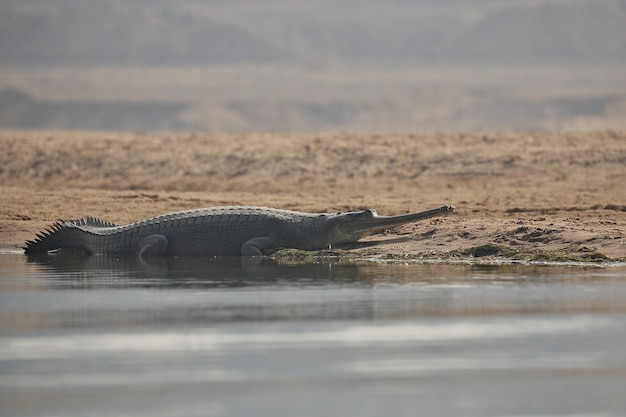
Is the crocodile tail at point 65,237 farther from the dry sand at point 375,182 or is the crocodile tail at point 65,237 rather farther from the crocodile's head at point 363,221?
the crocodile's head at point 363,221

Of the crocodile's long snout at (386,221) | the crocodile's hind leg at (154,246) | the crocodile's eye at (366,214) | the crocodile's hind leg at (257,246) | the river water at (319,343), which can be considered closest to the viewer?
the river water at (319,343)

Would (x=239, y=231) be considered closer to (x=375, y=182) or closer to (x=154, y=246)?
(x=154, y=246)

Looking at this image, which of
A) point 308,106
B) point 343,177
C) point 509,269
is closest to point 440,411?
point 509,269

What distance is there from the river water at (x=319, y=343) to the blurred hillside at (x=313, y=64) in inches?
2388

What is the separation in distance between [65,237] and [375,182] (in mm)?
7789

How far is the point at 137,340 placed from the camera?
29.6ft

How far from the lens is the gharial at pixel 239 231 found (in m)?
15.7

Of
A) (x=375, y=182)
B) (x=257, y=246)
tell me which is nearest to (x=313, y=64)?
(x=375, y=182)

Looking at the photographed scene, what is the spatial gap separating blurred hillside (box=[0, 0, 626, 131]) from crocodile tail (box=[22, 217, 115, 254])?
5682 cm

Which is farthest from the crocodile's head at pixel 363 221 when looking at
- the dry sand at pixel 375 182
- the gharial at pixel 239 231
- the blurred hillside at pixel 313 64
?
the blurred hillside at pixel 313 64

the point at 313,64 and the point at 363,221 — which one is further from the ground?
the point at 313,64

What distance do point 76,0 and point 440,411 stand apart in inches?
6099

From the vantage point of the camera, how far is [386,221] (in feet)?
51.1

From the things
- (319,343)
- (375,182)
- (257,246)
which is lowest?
(319,343)
